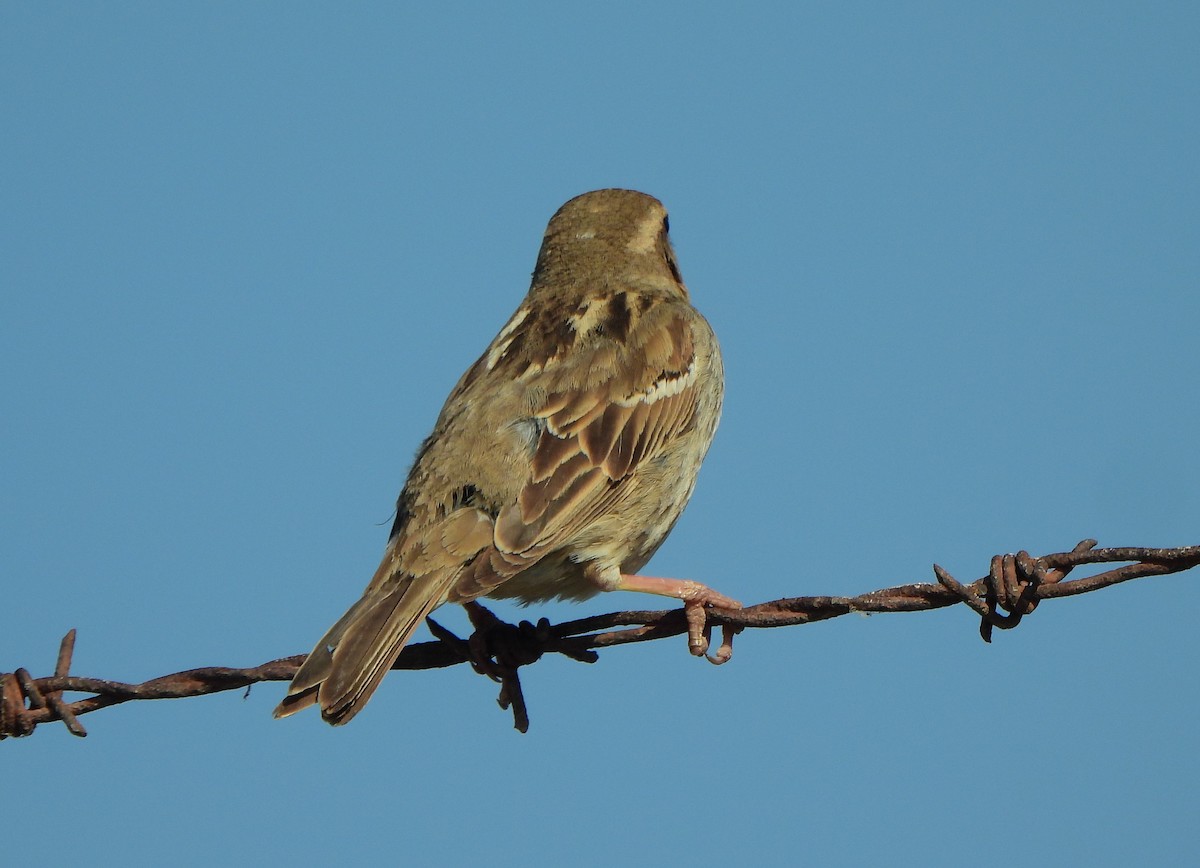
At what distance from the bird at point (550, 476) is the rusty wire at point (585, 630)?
0.73 ft

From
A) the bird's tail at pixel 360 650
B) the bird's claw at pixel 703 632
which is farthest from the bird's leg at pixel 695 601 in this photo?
the bird's tail at pixel 360 650

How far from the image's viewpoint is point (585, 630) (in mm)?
6387

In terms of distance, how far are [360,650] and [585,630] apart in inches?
38.6

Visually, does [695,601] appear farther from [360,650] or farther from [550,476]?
[360,650]

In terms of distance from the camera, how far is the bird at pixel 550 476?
6.54m

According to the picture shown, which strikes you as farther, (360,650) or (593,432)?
(593,432)

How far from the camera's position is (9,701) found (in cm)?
583

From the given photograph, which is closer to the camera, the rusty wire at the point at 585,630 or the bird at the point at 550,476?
the rusty wire at the point at 585,630

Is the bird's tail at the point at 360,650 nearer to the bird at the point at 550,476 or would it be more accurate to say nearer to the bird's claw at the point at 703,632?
the bird at the point at 550,476

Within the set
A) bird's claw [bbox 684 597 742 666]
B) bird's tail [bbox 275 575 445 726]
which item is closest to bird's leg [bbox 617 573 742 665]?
bird's claw [bbox 684 597 742 666]

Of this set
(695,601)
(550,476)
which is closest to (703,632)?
(695,601)

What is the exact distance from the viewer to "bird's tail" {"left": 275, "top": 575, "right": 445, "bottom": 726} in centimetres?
592

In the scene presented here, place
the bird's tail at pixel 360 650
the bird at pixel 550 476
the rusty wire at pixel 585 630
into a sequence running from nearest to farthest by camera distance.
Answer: the rusty wire at pixel 585 630 < the bird's tail at pixel 360 650 < the bird at pixel 550 476

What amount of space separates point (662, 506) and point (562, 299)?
1.88 meters
